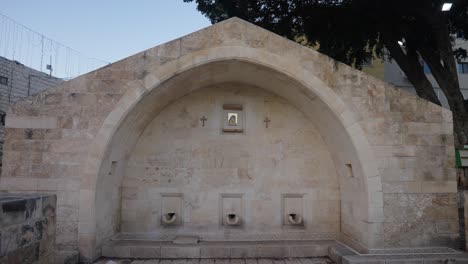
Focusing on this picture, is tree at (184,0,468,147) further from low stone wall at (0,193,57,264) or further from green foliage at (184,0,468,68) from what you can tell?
low stone wall at (0,193,57,264)

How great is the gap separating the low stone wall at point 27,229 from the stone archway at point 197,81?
5.04 feet

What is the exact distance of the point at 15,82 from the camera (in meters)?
11.6

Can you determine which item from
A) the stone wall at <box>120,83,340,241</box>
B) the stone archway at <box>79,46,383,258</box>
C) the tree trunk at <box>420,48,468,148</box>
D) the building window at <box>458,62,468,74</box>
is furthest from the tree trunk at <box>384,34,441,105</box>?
the building window at <box>458,62,468,74</box>

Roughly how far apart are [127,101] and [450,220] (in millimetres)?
5391

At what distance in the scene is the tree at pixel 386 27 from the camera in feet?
26.6

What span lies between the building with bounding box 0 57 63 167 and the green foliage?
6.81 m

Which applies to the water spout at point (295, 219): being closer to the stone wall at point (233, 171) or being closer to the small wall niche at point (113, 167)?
the stone wall at point (233, 171)

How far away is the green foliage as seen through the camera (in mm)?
8195

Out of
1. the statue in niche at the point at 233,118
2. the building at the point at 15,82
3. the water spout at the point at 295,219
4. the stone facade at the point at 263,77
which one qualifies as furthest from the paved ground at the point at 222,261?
the building at the point at 15,82

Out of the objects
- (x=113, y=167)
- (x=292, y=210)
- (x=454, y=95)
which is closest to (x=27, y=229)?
(x=113, y=167)

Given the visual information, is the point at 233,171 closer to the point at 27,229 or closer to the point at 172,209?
the point at 172,209

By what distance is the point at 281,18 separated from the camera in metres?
9.73

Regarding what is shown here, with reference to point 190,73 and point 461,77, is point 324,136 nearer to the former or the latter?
point 190,73

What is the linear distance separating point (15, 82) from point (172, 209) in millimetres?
8657
